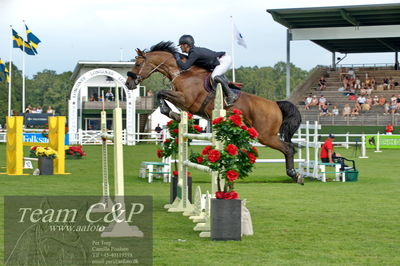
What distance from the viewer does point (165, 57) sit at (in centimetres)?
1164

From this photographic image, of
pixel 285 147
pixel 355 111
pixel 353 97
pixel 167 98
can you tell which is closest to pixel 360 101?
pixel 355 111

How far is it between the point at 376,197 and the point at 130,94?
104 ft

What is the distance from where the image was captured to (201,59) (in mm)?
11445

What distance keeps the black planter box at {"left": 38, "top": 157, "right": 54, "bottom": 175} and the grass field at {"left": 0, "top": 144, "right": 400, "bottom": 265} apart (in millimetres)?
598

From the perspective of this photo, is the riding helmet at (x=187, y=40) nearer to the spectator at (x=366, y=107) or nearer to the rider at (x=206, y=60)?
the rider at (x=206, y=60)

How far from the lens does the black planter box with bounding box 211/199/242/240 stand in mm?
7789

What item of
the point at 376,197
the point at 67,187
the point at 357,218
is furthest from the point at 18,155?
the point at 357,218

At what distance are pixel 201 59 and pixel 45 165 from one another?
7.89 m

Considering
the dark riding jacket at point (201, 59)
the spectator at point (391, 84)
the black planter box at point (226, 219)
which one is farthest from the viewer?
the spectator at point (391, 84)

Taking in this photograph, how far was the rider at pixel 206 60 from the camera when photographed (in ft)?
37.2

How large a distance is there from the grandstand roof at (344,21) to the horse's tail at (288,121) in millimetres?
29741

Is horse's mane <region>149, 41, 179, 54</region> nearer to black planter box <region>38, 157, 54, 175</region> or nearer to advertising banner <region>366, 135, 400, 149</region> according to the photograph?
black planter box <region>38, 157, 54, 175</region>

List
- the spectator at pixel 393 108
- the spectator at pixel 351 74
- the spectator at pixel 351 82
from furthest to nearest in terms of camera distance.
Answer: the spectator at pixel 351 74 → the spectator at pixel 351 82 → the spectator at pixel 393 108

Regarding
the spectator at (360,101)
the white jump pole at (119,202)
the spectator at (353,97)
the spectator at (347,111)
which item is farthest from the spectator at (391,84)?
the white jump pole at (119,202)
